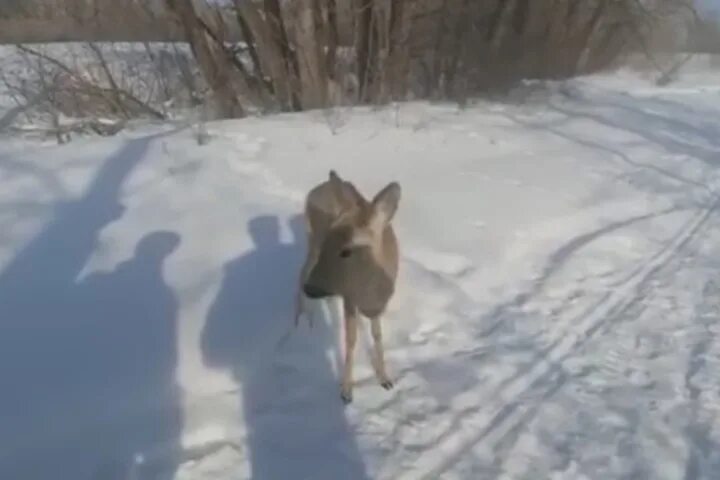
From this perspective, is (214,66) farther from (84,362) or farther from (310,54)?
(84,362)

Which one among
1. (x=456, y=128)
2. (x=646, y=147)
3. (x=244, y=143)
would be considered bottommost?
(x=646, y=147)

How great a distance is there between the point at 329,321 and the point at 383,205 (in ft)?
4.23

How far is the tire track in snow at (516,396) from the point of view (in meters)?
4.40

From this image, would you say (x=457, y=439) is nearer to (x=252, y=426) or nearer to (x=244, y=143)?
(x=252, y=426)

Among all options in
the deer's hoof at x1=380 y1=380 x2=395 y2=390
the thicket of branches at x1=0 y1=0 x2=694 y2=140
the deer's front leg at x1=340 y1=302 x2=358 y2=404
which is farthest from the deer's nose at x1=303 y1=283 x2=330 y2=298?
the thicket of branches at x1=0 y1=0 x2=694 y2=140

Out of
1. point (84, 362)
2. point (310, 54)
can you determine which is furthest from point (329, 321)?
point (310, 54)

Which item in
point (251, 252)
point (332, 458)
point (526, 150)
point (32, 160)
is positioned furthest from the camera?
point (526, 150)

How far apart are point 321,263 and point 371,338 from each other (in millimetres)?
1245

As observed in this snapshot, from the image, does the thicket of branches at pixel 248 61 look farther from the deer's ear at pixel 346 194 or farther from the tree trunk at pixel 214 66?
the deer's ear at pixel 346 194

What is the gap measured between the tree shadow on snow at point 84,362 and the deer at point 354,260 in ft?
3.47

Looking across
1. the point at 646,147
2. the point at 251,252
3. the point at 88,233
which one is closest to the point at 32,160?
the point at 88,233

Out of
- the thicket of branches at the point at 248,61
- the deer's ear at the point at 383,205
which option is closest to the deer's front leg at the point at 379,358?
the deer's ear at the point at 383,205

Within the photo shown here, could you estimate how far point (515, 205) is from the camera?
905cm

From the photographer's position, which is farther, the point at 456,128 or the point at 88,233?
the point at 456,128
